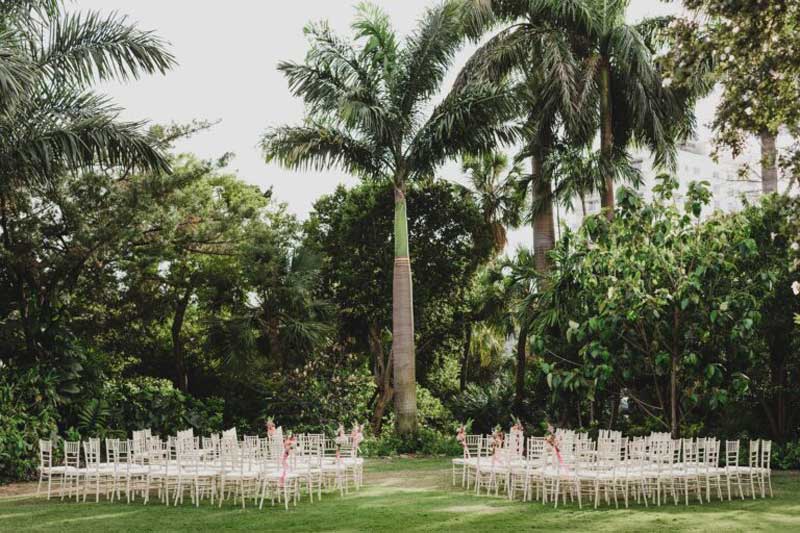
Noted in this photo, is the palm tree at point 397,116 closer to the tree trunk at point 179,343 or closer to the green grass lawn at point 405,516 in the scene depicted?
the tree trunk at point 179,343

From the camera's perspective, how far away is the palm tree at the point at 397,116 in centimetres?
2411

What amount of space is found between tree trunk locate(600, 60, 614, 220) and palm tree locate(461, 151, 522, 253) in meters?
5.71

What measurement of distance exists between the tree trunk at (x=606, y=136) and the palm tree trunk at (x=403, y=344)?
575 cm

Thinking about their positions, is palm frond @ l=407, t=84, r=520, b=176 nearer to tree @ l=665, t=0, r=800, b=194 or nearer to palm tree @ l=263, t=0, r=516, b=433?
palm tree @ l=263, t=0, r=516, b=433

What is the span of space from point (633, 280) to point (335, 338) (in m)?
12.2

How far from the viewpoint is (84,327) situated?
82.2 feet

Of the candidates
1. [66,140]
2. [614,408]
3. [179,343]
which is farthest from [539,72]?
[66,140]

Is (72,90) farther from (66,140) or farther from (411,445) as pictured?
(411,445)

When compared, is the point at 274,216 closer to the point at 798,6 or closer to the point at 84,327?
the point at 84,327

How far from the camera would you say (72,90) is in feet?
56.5

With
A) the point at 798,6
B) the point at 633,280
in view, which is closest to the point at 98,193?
the point at 633,280

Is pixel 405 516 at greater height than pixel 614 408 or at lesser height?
lesser

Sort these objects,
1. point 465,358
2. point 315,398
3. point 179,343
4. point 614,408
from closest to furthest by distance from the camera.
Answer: point 614,408 < point 315,398 < point 179,343 < point 465,358

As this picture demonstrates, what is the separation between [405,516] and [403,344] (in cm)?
1177
